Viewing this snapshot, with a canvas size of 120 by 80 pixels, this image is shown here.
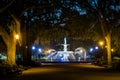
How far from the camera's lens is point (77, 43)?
377ft

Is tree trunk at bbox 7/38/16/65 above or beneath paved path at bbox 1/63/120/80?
above

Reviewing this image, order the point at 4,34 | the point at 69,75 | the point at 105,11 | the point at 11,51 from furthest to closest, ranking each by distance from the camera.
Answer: the point at 105,11, the point at 11,51, the point at 4,34, the point at 69,75

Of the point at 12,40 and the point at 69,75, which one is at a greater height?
the point at 12,40

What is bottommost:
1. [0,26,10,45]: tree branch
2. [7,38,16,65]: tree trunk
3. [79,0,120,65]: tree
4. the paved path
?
the paved path

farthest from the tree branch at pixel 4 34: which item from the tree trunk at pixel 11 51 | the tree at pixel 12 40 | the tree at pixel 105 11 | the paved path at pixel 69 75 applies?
the tree at pixel 105 11

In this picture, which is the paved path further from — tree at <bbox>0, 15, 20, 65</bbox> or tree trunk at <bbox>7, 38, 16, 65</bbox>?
tree at <bbox>0, 15, 20, 65</bbox>

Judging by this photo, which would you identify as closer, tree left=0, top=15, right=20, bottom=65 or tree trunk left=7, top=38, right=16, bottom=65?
tree left=0, top=15, right=20, bottom=65

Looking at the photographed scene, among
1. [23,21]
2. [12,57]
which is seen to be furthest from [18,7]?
[23,21]

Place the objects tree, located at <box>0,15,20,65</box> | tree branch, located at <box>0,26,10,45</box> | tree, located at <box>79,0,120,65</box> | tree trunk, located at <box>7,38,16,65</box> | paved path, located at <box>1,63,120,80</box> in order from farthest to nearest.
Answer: tree, located at <box>79,0,120,65</box>
tree trunk, located at <box>7,38,16,65</box>
tree, located at <box>0,15,20,65</box>
tree branch, located at <box>0,26,10,45</box>
paved path, located at <box>1,63,120,80</box>

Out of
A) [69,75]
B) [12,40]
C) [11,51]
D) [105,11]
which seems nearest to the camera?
[69,75]

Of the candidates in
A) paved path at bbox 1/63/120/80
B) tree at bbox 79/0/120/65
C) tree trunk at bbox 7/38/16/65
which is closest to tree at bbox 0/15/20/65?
tree trunk at bbox 7/38/16/65

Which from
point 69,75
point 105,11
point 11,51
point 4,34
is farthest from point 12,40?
point 105,11

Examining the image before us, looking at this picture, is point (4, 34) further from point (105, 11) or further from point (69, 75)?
point (105, 11)

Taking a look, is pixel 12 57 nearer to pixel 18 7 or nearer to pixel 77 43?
pixel 18 7
